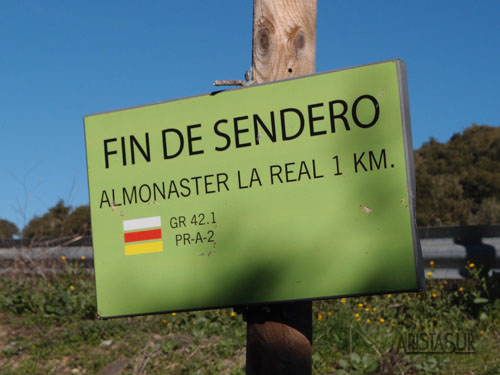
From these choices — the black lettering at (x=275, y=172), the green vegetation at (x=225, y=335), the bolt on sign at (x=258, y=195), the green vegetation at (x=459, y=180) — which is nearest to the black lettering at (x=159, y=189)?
the bolt on sign at (x=258, y=195)

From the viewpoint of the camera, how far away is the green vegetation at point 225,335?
5.12m

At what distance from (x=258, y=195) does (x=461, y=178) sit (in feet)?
104

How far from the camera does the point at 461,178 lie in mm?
32094

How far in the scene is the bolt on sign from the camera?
2.30 metres

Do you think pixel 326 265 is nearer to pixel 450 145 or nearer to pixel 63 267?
pixel 63 267

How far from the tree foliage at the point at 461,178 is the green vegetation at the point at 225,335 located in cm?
1946

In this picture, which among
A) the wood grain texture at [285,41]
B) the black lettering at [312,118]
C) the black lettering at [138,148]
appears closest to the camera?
the black lettering at [312,118]

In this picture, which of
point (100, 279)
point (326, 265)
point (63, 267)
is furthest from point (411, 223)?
point (63, 267)

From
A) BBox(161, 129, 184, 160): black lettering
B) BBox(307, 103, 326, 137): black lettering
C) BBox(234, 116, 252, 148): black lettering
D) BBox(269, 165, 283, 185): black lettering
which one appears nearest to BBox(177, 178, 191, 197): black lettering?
BBox(161, 129, 184, 160): black lettering

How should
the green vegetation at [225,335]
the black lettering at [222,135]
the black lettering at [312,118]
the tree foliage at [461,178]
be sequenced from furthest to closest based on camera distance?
1. the tree foliage at [461,178]
2. the green vegetation at [225,335]
3. the black lettering at [222,135]
4. the black lettering at [312,118]

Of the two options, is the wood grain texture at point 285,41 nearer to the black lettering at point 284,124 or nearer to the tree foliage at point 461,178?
the black lettering at point 284,124

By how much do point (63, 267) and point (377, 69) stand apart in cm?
698

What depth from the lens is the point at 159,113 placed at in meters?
2.65

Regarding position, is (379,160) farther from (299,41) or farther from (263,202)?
(299,41)
